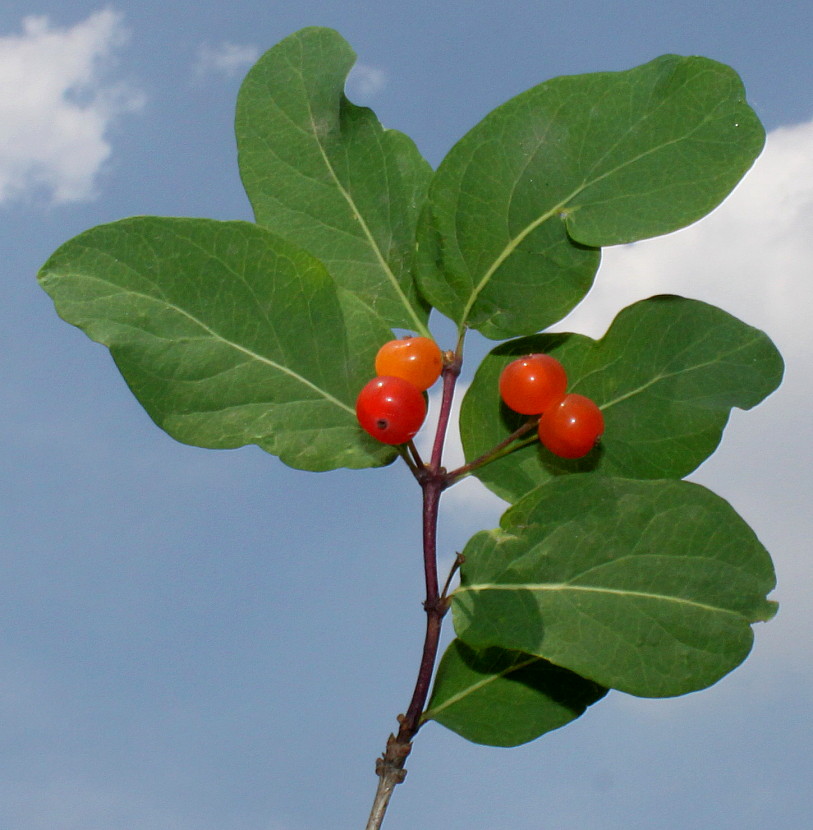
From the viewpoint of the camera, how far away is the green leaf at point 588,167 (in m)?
1.71

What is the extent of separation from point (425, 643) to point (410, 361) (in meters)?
0.54

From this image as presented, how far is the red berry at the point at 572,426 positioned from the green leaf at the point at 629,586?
6cm

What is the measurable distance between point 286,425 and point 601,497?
0.60 metres

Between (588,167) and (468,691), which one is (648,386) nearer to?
(588,167)

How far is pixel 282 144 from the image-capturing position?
→ 6.18ft

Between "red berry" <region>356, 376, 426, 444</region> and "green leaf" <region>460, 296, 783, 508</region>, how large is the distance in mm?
252

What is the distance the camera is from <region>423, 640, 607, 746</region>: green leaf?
1810 mm

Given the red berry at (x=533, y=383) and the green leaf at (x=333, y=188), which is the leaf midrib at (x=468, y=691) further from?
the green leaf at (x=333, y=188)

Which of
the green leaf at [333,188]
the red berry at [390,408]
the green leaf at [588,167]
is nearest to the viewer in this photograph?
the red berry at [390,408]

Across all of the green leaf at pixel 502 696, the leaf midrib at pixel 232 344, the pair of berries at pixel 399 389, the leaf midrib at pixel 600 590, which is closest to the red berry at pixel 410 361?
the pair of berries at pixel 399 389

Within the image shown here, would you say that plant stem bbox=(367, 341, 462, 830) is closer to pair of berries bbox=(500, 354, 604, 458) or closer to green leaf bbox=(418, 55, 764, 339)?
pair of berries bbox=(500, 354, 604, 458)

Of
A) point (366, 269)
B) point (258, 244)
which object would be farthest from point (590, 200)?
point (258, 244)

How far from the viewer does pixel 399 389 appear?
63.6 inches

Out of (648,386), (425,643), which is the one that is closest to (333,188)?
(648,386)
